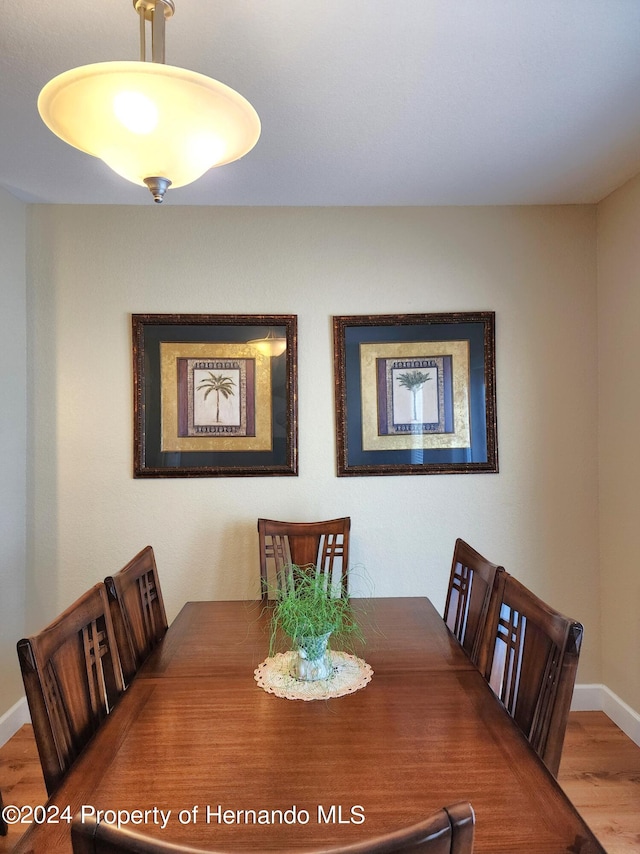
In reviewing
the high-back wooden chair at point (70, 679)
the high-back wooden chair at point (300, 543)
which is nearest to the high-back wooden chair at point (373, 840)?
the high-back wooden chair at point (70, 679)

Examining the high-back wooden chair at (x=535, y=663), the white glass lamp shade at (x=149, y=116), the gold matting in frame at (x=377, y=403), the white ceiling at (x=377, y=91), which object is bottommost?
the high-back wooden chair at (x=535, y=663)

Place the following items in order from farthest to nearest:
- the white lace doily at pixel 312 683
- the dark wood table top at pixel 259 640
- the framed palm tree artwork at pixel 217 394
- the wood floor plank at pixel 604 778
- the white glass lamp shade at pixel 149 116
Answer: the framed palm tree artwork at pixel 217 394 < the wood floor plank at pixel 604 778 < the dark wood table top at pixel 259 640 < the white lace doily at pixel 312 683 < the white glass lamp shade at pixel 149 116

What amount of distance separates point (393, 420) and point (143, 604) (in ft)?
5.07

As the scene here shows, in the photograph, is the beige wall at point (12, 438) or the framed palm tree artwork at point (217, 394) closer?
the beige wall at point (12, 438)

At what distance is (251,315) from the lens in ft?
9.67

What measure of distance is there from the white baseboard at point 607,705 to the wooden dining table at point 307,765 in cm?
159

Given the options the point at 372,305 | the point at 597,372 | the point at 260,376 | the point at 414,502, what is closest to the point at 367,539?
the point at 414,502

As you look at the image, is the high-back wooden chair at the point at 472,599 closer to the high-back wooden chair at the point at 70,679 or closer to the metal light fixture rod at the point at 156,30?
the high-back wooden chair at the point at 70,679

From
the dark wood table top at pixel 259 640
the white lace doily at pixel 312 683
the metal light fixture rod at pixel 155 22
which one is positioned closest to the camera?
the metal light fixture rod at pixel 155 22

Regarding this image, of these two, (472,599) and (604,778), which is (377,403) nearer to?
(472,599)

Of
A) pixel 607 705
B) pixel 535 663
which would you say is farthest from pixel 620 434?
pixel 535 663

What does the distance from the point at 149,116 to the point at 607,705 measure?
10.4 ft

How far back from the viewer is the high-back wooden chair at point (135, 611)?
1.67 m

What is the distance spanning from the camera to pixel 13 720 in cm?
275
